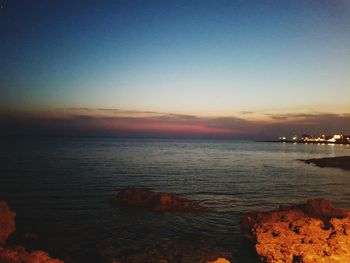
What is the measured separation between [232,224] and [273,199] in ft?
38.3

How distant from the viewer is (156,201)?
26.0 m

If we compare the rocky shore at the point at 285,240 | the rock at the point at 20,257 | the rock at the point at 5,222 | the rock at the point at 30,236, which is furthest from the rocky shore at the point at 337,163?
the rock at the point at 20,257

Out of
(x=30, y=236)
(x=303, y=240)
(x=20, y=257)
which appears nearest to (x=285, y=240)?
(x=303, y=240)

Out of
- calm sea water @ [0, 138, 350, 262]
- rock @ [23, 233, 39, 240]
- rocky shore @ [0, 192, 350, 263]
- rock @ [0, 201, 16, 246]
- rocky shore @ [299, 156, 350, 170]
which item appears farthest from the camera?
rocky shore @ [299, 156, 350, 170]

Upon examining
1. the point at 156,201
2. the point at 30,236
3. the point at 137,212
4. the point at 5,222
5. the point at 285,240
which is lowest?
the point at 137,212

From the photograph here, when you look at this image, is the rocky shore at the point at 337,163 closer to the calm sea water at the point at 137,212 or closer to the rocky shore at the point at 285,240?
the calm sea water at the point at 137,212

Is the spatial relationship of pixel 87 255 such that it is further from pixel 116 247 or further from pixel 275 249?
pixel 275 249

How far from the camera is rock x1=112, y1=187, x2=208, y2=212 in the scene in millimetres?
25000

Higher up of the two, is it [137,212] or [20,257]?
[20,257]

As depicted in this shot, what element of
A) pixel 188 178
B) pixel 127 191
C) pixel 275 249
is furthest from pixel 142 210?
pixel 188 178

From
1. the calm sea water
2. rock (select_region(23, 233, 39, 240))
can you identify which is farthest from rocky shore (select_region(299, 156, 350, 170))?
rock (select_region(23, 233, 39, 240))

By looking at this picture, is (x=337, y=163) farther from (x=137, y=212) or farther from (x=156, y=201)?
(x=137, y=212)

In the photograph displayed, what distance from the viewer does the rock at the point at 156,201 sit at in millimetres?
25000

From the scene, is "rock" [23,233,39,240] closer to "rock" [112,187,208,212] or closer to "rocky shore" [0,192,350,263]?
"rocky shore" [0,192,350,263]
